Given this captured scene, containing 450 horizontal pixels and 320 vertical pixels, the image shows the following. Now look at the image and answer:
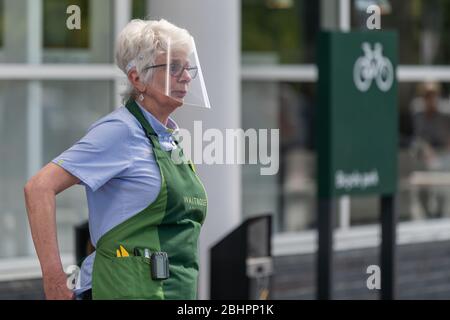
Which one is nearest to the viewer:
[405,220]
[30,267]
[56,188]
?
[56,188]

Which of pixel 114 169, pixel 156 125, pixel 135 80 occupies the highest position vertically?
pixel 135 80

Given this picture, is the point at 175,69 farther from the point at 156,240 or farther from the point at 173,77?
the point at 156,240

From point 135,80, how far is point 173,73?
0.12 metres

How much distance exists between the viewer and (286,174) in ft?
29.1

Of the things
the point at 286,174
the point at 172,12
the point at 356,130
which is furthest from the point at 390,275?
the point at 286,174

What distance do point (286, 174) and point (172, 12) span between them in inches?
118

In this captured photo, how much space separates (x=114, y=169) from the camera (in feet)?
11.0

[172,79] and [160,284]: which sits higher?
[172,79]
